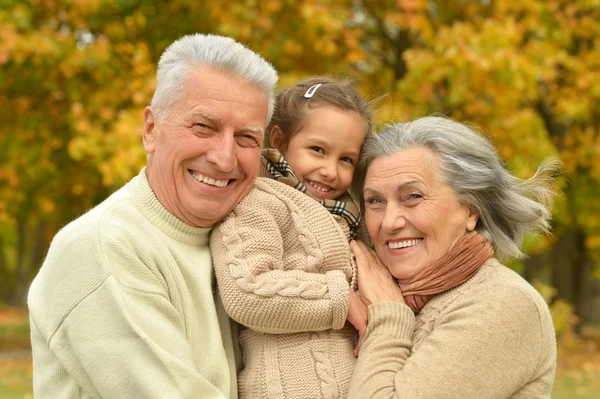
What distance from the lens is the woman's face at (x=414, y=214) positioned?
10.9 ft

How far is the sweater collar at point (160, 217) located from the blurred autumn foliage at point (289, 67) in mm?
4726

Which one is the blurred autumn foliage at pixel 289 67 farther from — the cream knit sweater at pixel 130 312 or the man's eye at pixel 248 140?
the cream knit sweater at pixel 130 312

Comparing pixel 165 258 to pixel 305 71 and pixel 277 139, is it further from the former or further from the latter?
pixel 305 71

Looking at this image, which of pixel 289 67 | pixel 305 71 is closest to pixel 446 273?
pixel 289 67

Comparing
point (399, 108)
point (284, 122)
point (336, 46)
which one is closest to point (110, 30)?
point (336, 46)

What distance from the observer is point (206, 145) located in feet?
9.78

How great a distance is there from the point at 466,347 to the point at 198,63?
4.70 feet

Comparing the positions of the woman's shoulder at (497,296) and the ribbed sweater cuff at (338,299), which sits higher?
the woman's shoulder at (497,296)

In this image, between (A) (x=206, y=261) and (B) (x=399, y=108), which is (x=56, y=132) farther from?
(A) (x=206, y=261)

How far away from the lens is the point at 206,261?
3.09 metres

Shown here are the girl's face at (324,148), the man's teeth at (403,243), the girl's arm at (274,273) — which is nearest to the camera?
the girl's arm at (274,273)

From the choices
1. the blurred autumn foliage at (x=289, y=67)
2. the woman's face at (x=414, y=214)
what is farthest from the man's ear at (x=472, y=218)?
the blurred autumn foliage at (x=289, y=67)

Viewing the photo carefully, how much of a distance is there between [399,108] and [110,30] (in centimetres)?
384

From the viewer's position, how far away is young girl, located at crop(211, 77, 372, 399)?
2930 millimetres
